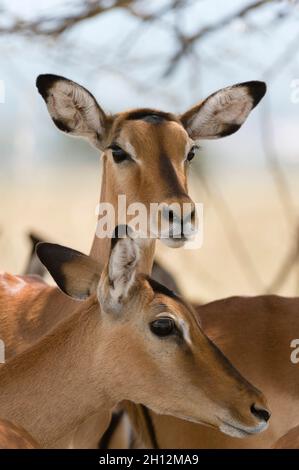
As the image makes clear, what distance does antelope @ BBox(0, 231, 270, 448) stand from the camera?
4609 millimetres

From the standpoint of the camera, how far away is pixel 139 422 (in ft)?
18.7

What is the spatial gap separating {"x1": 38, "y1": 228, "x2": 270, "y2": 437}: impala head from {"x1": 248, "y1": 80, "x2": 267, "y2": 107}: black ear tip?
1579mm

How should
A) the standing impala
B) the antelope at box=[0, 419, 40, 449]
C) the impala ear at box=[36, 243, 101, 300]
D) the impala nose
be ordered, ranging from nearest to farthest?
the antelope at box=[0, 419, 40, 449], the impala ear at box=[36, 243, 101, 300], the impala nose, the standing impala

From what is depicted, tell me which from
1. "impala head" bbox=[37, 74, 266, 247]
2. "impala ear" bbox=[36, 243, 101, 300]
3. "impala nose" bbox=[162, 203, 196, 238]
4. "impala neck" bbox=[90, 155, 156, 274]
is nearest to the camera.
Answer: "impala ear" bbox=[36, 243, 101, 300]

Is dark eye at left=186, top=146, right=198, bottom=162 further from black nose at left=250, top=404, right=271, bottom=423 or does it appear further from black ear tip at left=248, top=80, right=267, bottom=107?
black nose at left=250, top=404, right=271, bottom=423

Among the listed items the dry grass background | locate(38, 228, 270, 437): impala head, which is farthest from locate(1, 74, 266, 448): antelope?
the dry grass background

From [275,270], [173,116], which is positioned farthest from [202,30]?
[275,270]

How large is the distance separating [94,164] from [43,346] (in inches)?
507

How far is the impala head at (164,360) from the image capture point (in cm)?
459

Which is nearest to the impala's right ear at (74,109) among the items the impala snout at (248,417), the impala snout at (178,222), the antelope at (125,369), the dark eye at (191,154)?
the dark eye at (191,154)

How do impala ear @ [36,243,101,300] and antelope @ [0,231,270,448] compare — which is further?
impala ear @ [36,243,101,300]

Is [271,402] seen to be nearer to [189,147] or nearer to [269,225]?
[189,147]

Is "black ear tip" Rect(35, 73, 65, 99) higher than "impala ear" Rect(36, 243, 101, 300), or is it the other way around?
"black ear tip" Rect(35, 73, 65, 99)

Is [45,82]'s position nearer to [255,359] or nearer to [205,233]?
[255,359]
